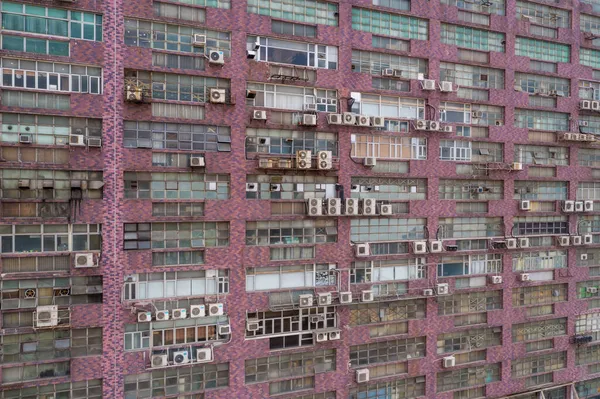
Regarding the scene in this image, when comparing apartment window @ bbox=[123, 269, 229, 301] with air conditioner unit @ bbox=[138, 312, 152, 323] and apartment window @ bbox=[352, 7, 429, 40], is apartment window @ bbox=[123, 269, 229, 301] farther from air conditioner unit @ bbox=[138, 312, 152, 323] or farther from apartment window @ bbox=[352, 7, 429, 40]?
apartment window @ bbox=[352, 7, 429, 40]

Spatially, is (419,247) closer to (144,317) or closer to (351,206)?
(351,206)

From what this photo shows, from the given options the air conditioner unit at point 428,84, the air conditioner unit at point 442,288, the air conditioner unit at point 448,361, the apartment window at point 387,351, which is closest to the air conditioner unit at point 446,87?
the air conditioner unit at point 428,84

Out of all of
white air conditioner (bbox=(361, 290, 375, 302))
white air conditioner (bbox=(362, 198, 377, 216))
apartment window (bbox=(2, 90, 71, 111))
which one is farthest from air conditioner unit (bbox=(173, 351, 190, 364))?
apartment window (bbox=(2, 90, 71, 111))

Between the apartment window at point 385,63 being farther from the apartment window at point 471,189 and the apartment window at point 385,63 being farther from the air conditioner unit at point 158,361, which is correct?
the air conditioner unit at point 158,361

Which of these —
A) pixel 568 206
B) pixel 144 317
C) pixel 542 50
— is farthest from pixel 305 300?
pixel 542 50

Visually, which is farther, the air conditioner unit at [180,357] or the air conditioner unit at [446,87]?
the air conditioner unit at [446,87]
